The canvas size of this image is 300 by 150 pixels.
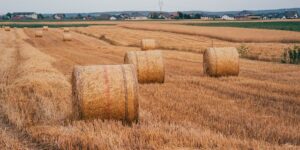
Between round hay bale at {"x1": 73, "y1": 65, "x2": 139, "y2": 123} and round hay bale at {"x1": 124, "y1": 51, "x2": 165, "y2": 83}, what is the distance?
5.82 meters

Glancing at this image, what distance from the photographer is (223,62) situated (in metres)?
17.0

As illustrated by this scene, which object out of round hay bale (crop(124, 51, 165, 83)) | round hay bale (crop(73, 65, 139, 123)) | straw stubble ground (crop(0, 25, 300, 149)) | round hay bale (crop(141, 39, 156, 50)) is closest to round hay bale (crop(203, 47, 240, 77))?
straw stubble ground (crop(0, 25, 300, 149))

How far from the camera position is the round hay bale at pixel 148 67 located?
50.2 feet

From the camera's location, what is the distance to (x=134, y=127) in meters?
8.72

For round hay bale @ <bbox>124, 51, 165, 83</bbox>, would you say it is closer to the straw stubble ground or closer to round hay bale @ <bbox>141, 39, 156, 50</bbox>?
the straw stubble ground

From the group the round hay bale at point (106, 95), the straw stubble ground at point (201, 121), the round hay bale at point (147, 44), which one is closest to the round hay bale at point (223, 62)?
the straw stubble ground at point (201, 121)

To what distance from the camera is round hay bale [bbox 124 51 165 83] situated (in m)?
15.3

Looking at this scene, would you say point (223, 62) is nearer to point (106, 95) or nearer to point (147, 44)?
point (106, 95)

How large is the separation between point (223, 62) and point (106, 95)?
855 cm

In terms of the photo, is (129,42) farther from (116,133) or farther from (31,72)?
(116,133)

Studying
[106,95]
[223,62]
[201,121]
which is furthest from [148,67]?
[106,95]

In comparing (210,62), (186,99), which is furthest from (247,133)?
(210,62)

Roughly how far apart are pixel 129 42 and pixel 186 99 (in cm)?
2765

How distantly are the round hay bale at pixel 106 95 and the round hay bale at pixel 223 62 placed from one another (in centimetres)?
795
